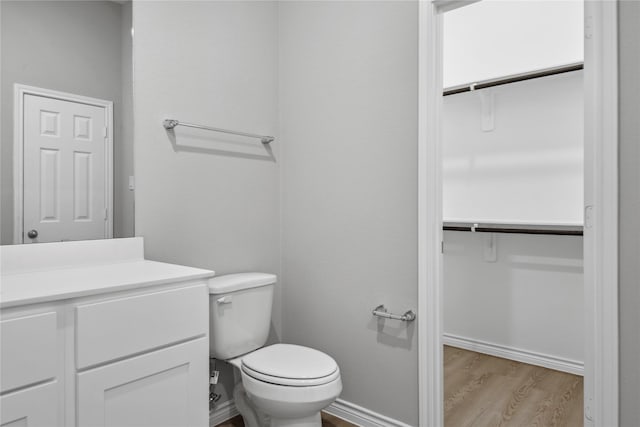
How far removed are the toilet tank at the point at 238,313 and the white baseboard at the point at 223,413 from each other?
0.38 meters

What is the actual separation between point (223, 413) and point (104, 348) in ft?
3.52

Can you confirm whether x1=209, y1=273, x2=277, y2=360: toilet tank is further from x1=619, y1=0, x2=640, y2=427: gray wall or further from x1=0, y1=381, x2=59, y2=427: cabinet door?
x1=619, y1=0, x2=640, y2=427: gray wall

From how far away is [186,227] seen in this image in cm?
189

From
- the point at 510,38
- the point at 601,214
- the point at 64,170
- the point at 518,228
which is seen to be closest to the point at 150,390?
the point at 64,170

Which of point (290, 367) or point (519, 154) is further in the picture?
point (519, 154)

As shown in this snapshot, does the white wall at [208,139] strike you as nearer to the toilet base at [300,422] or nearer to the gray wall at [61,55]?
the gray wall at [61,55]

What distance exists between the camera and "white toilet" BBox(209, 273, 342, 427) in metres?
1.55

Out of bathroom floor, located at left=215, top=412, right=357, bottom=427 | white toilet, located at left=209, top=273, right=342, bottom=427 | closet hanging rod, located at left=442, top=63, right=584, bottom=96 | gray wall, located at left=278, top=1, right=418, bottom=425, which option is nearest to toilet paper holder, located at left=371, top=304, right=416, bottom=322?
gray wall, located at left=278, top=1, right=418, bottom=425

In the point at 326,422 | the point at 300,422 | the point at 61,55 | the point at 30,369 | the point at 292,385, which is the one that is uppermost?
the point at 61,55

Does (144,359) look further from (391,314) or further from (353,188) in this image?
(353,188)

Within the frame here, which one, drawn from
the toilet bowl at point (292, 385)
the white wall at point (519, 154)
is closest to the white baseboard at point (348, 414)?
the toilet bowl at point (292, 385)

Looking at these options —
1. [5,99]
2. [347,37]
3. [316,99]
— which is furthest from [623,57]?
[5,99]

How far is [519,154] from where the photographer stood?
2.74 metres

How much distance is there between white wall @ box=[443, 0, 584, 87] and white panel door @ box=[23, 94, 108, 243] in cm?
248
